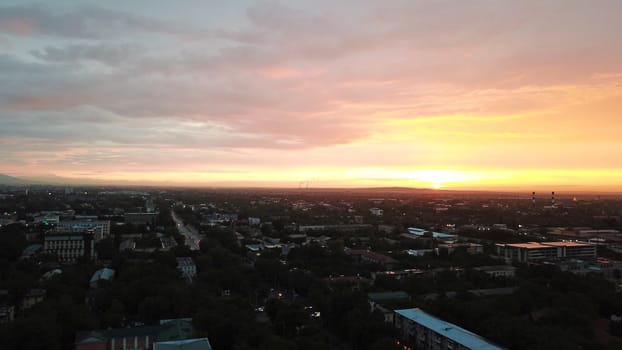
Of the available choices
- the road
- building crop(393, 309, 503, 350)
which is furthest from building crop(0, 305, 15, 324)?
the road

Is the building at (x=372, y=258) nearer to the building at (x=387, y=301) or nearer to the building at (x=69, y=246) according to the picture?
the building at (x=387, y=301)

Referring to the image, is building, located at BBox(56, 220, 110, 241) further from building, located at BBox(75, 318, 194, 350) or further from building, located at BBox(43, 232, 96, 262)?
building, located at BBox(75, 318, 194, 350)

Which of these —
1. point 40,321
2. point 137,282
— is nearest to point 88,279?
point 137,282

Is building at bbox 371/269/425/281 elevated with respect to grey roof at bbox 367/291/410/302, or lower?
lower

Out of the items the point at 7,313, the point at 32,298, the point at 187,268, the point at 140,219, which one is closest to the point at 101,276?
the point at 32,298

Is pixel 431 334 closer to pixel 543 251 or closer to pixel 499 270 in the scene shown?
pixel 499 270

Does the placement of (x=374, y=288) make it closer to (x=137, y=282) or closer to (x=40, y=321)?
(x=137, y=282)
